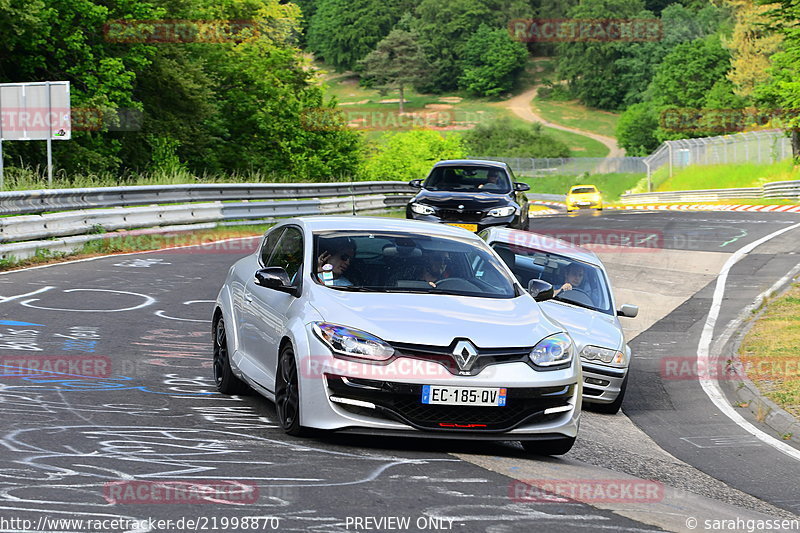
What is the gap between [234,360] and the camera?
30.4ft

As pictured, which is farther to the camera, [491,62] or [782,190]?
[491,62]

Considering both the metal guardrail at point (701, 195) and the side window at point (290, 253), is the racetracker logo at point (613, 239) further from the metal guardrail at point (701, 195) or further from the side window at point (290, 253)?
the metal guardrail at point (701, 195)

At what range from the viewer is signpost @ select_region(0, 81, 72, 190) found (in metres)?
23.0

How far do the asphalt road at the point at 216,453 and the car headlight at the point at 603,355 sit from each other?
22.5 inches

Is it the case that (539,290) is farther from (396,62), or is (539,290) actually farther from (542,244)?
(396,62)

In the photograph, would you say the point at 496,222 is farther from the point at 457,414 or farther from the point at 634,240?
the point at 457,414

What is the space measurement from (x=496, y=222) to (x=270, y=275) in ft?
43.8

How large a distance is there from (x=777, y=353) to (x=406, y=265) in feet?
26.0

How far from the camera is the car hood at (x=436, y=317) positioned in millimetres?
7438

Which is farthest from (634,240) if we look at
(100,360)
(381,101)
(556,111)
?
(381,101)

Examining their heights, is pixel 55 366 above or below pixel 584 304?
below

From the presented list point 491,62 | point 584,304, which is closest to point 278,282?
point 584,304

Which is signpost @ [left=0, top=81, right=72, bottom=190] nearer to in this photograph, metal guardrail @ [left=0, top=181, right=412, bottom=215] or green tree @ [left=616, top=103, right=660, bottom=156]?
metal guardrail @ [left=0, top=181, right=412, bottom=215]

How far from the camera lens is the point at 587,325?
11.7 meters
